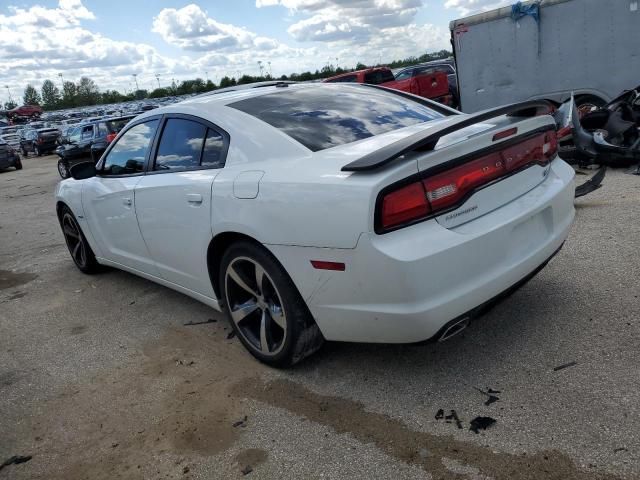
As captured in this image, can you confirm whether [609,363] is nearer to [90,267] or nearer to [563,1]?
[90,267]

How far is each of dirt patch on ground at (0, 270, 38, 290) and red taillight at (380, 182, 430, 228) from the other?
4838 mm

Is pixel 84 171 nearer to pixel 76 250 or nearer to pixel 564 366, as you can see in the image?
pixel 76 250

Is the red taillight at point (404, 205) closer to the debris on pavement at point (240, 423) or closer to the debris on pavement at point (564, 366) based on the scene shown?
the debris on pavement at point (564, 366)

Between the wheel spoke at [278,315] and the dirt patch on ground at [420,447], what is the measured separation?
353mm

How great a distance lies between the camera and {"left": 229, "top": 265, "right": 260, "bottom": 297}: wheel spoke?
3240 mm

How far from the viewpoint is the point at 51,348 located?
4.04 meters

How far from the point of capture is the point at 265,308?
318cm

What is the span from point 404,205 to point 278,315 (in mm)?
1041

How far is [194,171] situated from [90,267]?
106 inches

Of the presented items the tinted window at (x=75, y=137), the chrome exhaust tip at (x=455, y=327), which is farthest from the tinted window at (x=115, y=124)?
the chrome exhaust tip at (x=455, y=327)

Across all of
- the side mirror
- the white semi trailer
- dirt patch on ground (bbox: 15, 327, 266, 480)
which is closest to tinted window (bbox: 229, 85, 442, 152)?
dirt patch on ground (bbox: 15, 327, 266, 480)

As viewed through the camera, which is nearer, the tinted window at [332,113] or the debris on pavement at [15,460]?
the debris on pavement at [15,460]

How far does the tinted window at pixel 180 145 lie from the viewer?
3.57 m

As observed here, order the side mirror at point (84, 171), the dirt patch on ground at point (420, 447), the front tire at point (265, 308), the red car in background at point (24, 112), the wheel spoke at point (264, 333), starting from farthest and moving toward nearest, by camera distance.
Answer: the red car in background at point (24, 112) < the side mirror at point (84, 171) < the wheel spoke at point (264, 333) < the front tire at point (265, 308) < the dirt patch on ground at point (420, 447)
